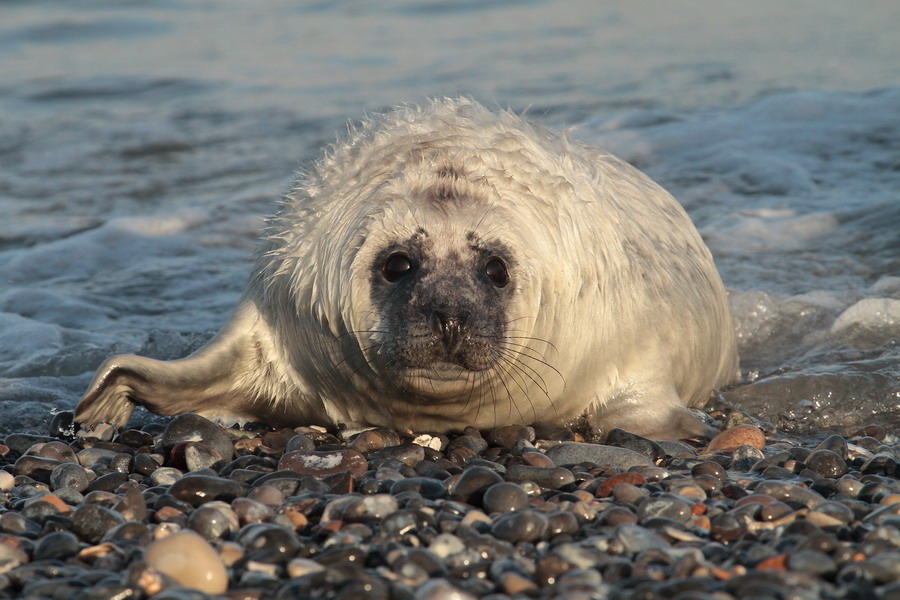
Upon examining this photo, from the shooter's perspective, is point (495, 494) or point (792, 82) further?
point (792, 82)

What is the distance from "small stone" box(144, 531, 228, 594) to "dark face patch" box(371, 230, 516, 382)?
1335 millimetres

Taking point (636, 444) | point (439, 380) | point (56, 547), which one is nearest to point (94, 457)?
point (56, 547)

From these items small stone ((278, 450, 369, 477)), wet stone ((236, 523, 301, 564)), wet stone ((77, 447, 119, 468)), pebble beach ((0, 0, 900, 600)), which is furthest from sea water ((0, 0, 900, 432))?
wet stone ((236, 523, 301, 564))

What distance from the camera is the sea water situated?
623 cm

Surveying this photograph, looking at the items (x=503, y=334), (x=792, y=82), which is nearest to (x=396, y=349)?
(x=503, y=334)

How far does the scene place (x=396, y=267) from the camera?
4.18 m

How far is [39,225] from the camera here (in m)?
9.55

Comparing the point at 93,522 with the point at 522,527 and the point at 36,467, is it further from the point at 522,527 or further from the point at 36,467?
the point at 522,527

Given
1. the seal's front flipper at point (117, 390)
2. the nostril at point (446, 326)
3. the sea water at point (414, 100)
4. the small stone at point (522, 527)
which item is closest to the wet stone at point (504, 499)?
the small stone at point (522, 527)

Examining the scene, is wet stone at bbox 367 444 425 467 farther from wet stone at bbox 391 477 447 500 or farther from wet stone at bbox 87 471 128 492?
wet stone at bbox 87 471 128 492

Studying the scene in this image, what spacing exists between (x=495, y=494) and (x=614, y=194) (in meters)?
2.17

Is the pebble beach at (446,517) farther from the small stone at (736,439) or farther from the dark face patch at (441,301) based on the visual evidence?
the dark face patch at (441,301)

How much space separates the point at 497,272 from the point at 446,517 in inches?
49.0

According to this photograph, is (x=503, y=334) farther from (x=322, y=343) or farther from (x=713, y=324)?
(x=713, y=324)
